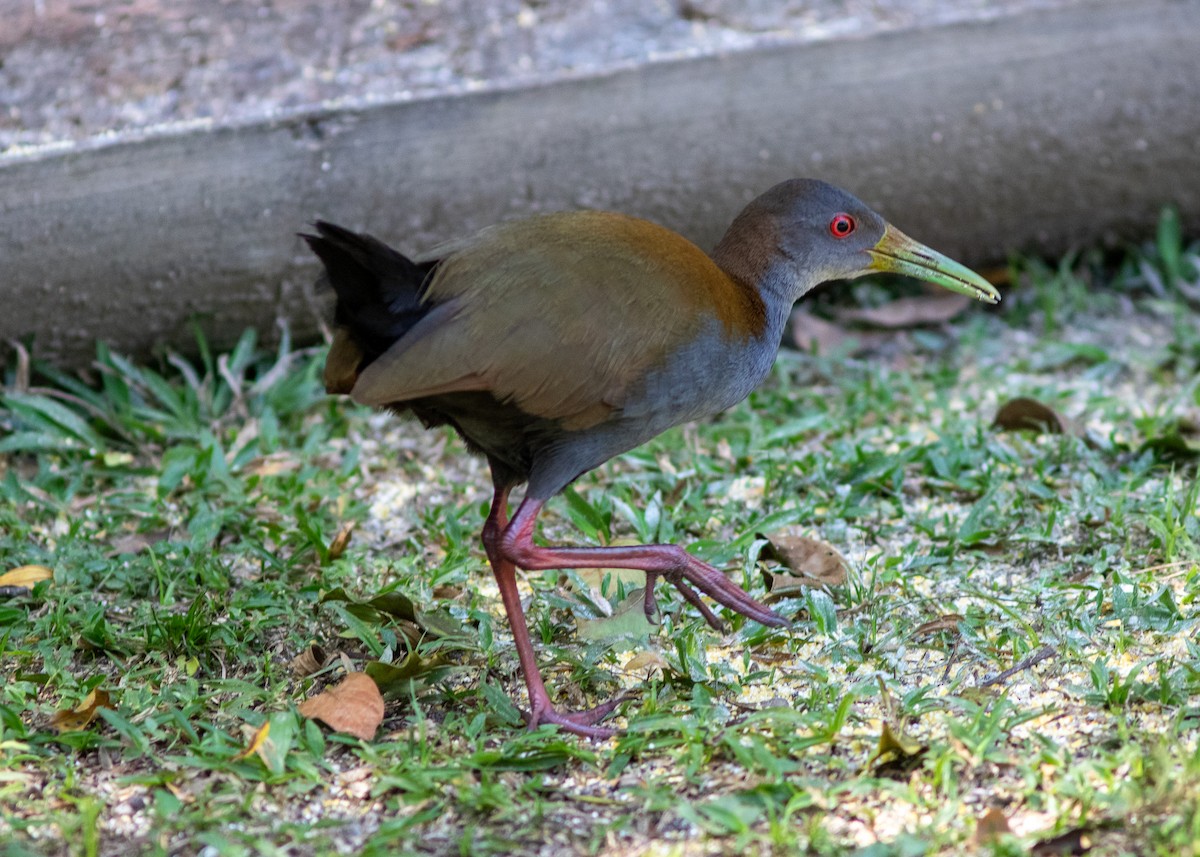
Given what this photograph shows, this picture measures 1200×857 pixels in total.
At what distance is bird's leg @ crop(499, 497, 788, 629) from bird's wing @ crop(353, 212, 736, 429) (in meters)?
0.28

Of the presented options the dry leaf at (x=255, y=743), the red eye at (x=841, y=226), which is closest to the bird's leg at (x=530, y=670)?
the dry leaf at (x=255, y=743)

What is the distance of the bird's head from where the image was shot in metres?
3.27

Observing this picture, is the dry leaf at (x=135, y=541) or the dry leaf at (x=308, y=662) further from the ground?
the dry leaf at (x=308, y=662)

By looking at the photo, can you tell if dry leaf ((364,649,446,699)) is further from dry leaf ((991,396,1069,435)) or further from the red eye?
dry leaf ((991,396,1069,435))

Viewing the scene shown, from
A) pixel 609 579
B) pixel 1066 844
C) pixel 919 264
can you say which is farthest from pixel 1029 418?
pixel 1066 844

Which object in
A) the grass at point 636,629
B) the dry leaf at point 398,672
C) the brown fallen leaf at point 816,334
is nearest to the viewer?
the grass at point 636,629

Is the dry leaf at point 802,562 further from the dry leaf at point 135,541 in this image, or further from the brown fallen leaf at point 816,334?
the dry leaf at point 135,541

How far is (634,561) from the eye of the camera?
3.04m

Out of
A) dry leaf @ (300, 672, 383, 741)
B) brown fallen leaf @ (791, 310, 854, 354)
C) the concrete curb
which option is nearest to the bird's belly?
dry leaf @ (300, 672, 383, 741)

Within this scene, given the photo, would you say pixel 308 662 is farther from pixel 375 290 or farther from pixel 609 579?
pixel 375 290

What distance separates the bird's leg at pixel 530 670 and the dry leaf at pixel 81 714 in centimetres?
89

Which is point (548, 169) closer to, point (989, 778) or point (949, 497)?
point (949, 497)

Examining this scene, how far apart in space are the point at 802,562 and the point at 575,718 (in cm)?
92

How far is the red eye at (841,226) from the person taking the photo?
3319mm
